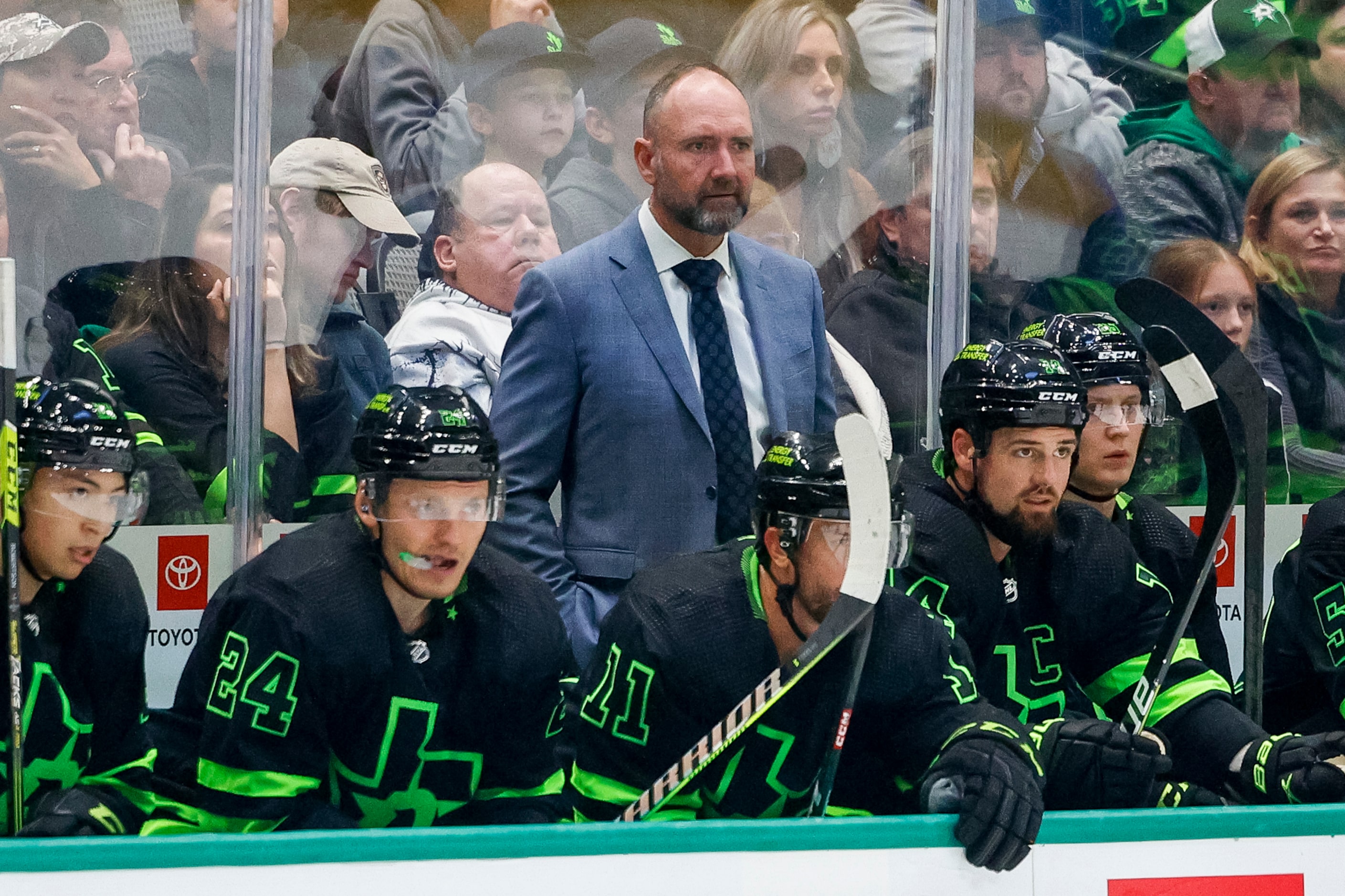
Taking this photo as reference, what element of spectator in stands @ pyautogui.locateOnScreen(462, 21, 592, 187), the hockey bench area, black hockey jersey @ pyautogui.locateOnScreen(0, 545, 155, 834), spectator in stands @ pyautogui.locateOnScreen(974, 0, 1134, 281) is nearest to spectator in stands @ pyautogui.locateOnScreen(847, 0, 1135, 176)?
spectator in stands @ pyautogui.locateOnScreen(974, 0, 1134, 281)

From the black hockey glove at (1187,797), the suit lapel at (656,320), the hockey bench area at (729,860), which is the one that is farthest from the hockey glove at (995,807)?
the suit lapel at (656,320)

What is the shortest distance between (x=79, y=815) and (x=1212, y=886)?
1.42 meters

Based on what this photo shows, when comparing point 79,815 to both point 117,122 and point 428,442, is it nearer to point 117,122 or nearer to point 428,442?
point 428,442

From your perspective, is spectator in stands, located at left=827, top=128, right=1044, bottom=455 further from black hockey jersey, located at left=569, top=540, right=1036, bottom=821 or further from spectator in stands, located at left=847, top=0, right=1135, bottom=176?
black hockey jersey, located at left=569, top=540, right=1036, bottom=821

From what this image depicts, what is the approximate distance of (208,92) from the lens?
2.75m

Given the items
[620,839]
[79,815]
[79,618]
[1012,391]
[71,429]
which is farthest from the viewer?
[1012,391]

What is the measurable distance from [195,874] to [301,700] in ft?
1.02

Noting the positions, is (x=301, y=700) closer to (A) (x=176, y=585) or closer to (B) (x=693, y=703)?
(B) (x=693, y=703)

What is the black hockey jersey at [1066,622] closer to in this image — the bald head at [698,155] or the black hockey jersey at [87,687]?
the bald head at [698,155]

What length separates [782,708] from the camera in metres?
2.16

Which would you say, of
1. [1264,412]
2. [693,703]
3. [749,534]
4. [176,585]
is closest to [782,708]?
[693,703]

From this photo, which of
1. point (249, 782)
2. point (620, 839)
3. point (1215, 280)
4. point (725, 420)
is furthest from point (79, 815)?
point (1215, 280)

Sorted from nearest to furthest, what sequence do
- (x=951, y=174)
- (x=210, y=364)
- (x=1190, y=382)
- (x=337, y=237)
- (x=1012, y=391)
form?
(x=1012, y=391) < (x=1190, y=382) < (x=210, y=364) < (x=337, y=237) < (x=951, y=174)

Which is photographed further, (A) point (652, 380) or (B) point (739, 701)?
A: (A) point (652, 380)
